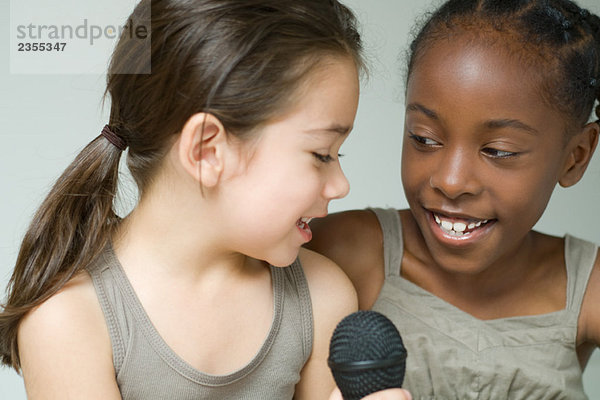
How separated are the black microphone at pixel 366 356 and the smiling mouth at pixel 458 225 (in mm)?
424

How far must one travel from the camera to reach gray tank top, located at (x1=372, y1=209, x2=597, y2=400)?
143 cm

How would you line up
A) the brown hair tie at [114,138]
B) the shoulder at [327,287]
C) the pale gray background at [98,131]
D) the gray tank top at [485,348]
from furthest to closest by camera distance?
the pale gray background at [98,131], the gray tank top at [485,348], the shoulder at [327,287], the brown hair tie at [114,138]

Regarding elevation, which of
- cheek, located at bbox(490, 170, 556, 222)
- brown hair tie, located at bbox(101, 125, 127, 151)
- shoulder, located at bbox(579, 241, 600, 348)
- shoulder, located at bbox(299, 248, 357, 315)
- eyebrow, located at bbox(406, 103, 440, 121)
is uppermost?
eyebrow, located at bbox(406, 103, 440, 121)

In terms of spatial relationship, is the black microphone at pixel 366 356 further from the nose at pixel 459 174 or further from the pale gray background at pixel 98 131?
the pale gray background at pixel 98 131

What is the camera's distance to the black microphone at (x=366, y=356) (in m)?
0.92

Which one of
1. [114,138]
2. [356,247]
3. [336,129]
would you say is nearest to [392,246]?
[356,247]

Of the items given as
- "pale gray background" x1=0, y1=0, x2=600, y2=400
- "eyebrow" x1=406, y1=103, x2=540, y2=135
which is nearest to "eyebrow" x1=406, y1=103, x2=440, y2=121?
"eyebrow" x1=406, y1=103, x2=540, y2=135

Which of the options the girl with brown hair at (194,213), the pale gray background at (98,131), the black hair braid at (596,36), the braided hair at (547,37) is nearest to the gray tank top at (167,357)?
the girl with brown hair at (194,213)

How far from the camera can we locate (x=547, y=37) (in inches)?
50.9

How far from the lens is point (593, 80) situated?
4.49ft

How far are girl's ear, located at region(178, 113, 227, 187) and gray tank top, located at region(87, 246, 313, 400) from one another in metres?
0.19

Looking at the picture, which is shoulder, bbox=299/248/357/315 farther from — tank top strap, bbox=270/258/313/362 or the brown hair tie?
the brown hair tie

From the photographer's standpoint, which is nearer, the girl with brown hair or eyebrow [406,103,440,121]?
the girl with brown hair

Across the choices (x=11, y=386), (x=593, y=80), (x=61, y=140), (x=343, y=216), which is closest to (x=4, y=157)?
(x=61, y=140)
